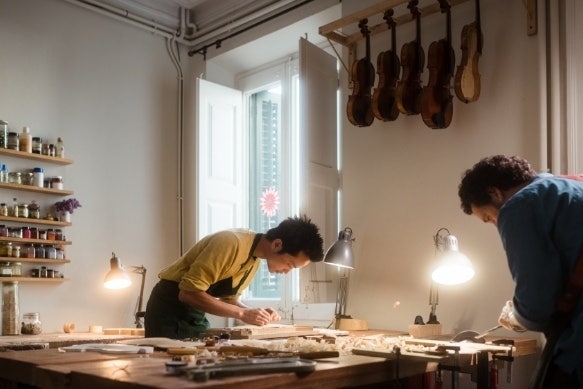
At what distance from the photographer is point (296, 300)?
5.12 metres

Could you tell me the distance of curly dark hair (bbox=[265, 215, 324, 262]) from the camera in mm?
3064

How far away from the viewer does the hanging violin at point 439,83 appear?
139 inches

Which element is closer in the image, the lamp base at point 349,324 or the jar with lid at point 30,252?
the lamp base at point 349,324

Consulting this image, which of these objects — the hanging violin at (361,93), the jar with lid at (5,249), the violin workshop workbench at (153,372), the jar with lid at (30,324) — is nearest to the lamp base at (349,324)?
the hanging violin at (361,93)

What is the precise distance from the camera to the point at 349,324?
3.78 metres

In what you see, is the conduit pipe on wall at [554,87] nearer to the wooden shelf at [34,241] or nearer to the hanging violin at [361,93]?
the hanging violin at [361,93]

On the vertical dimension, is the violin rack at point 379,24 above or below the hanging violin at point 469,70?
above

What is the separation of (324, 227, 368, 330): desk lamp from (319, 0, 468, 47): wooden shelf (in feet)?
A: 4.22

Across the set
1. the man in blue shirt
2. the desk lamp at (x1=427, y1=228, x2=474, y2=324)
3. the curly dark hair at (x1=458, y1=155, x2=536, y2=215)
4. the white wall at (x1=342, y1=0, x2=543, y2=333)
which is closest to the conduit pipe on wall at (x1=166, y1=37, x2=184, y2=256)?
the white wall at (x1=342, y1=0, x2=543, y2=333)

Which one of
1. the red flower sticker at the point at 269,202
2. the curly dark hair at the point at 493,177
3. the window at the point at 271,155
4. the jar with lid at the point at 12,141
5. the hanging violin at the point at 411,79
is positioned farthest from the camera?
the red flower sticker at the point at 269,202

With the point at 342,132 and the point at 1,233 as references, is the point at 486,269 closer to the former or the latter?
the point at 342,132

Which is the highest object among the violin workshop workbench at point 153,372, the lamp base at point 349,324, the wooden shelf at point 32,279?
the wooden shelf at point 32,279

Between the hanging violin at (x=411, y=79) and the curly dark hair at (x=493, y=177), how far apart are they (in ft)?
4.64

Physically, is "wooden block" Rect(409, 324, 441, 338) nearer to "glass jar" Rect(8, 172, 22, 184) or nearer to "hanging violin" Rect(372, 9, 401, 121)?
"hanging violin" Rect(372, 9, 401, 121)
